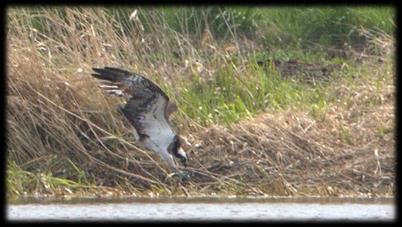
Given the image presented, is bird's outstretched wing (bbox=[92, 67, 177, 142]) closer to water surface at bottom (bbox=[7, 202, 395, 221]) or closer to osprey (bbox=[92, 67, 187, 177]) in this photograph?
osprey (bbox=[92, 67, 187, 177])

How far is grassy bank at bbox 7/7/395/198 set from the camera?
13820 millimetres

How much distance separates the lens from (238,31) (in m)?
17.1

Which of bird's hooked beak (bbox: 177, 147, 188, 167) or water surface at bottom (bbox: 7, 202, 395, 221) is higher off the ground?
water surface at bottom (bbox: 7, 202, 395, 221)

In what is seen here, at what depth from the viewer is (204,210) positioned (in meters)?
12.9

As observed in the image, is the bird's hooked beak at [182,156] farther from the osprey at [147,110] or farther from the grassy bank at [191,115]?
the grassy bank at [191,115]

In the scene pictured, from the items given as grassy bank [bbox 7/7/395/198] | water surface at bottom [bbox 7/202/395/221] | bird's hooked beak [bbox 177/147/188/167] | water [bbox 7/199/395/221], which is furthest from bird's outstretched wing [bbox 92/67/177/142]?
water surface at bottom [bbox 7/202/395/221]

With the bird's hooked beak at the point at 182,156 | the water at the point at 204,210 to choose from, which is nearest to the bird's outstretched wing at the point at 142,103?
the bird's hooked beak at the point at 182,156

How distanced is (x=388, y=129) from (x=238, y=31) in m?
3.07

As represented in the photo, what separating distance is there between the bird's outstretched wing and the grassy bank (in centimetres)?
32

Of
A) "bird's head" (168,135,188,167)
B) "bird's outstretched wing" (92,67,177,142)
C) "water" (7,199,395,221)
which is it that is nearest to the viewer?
"water" (7,199,395,221)

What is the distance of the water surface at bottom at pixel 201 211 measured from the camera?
12.6 meters

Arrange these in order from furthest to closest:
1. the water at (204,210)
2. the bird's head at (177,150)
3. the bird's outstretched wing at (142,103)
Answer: the bird's head at (177,150) < the bird's outstretched wing at (142,103) < the water at (204,210)

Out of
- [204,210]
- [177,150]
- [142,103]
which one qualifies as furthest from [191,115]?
[204,210]

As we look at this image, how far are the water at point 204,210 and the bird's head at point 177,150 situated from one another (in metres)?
0.55
